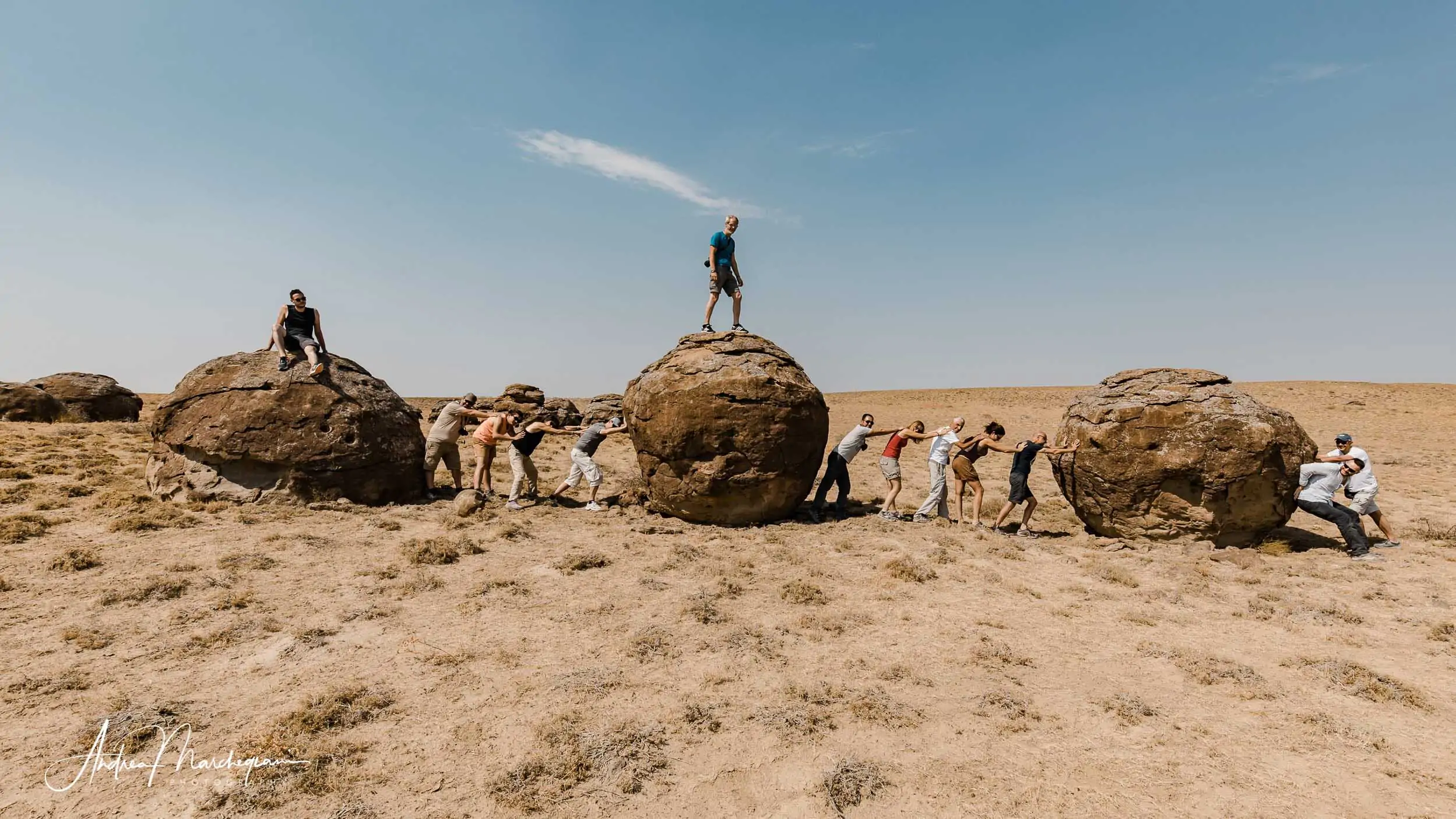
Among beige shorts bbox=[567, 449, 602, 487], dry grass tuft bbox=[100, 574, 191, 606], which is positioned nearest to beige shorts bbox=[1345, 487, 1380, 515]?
beige shorts bbox=[567, 449, 602, 487]

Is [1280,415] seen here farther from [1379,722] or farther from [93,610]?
[93,610]

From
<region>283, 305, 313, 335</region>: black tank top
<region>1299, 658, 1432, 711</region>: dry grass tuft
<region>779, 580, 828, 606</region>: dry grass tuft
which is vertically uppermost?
<region>283, 305, 313, 335</region>: black tank top

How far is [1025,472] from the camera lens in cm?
1042

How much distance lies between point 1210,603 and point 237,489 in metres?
14.1

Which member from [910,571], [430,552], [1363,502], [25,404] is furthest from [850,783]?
[25,404]

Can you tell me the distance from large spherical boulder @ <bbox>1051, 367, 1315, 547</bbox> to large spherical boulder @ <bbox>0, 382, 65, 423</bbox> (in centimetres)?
3086

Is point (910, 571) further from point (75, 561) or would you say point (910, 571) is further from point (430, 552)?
point (75, 561)

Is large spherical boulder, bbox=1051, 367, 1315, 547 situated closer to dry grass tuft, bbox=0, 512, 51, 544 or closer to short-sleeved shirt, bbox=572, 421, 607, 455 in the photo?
short-sleeved shirt, bbox=572, 421, 607, 455

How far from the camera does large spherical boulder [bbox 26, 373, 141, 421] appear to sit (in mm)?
22688

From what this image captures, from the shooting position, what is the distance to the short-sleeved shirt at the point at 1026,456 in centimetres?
1032

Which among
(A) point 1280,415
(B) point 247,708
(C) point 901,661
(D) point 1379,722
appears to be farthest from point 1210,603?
(B) point 247,708

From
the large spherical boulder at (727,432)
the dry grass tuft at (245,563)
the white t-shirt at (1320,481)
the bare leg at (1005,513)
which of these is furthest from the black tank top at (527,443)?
the white t-shirt at (1320,481)

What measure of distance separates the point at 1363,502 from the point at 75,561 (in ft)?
56.3

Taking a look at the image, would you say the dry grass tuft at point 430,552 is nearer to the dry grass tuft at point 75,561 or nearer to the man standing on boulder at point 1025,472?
the dry grass tuft at point 75,561
